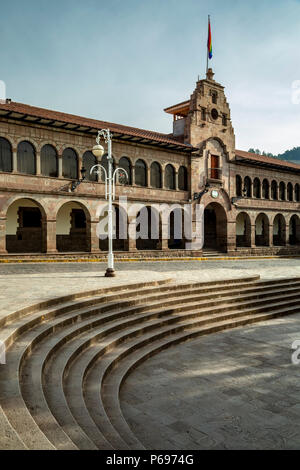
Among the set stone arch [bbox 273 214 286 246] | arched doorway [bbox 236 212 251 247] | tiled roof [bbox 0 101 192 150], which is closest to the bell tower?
tiled roof [bbox 0 101 192 150]

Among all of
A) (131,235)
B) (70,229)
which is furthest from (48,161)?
(131,235)

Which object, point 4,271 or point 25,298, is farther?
point 4,271

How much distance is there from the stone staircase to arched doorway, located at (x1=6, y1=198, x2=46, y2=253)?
44.7ft

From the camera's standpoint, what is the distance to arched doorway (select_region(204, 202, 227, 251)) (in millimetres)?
28594

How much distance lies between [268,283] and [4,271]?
1049cm

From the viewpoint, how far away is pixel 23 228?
22359mm

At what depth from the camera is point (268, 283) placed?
13641mm

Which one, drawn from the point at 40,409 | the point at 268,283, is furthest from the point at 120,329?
the point at 268,283

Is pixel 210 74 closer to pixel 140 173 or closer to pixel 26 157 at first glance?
pixel 140 173

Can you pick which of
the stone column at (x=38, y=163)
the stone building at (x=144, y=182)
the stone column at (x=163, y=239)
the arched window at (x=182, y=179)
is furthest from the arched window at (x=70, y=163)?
the arched window at (x=182, y=179)

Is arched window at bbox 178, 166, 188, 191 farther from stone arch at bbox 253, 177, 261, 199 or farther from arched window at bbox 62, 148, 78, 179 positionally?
arched window at bbox 62, 148, 78, 179

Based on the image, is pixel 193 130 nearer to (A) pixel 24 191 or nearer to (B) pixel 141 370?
(A) pixel 24 191

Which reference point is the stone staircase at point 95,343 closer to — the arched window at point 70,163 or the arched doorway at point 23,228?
the arched window at point 70,163

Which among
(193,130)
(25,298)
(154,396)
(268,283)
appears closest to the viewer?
(154,396)
